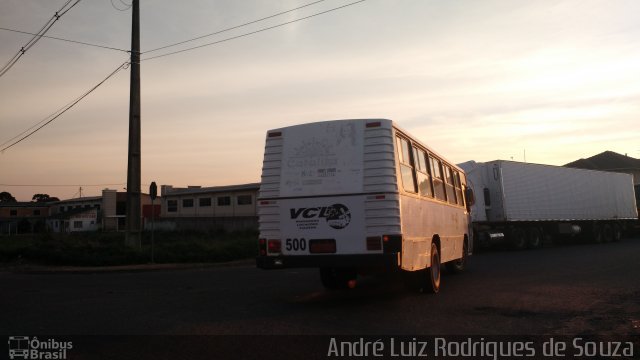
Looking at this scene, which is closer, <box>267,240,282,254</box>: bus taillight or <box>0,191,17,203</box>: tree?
<box>267,240,282,254</box>: bus taillight

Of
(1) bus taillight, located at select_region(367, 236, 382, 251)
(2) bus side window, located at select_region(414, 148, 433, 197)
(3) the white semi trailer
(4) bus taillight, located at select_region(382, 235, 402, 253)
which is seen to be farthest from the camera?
(3) the white semi trailer

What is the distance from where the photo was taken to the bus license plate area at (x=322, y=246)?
959 centimetres

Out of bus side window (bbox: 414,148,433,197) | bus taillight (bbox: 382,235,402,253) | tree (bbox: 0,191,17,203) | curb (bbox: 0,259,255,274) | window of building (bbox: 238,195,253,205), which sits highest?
tree (bbox: 0,191,17,203)

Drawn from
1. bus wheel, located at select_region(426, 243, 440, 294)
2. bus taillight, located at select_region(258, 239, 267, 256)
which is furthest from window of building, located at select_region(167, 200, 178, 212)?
bus taillight, located at select_region(258, 239, 267, 256)

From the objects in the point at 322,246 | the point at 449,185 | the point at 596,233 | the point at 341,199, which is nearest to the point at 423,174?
the point at 341,199

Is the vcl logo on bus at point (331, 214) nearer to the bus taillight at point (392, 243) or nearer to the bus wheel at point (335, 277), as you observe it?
the bus taillight at point (392, 243)

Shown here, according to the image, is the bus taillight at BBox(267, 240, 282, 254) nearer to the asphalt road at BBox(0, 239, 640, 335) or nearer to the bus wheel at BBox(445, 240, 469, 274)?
the asphalt road at BBox(0, 239, 640, 335)

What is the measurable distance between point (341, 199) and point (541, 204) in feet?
73.9

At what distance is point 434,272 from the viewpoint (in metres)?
11.6

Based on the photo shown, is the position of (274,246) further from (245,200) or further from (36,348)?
(245,200)

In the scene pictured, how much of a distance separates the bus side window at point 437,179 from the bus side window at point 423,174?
49 cm

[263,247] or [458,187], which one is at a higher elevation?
[458,187]

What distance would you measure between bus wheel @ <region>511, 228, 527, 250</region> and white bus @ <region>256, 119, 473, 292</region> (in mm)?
18046

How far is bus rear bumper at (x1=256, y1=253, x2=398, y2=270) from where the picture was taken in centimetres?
915
